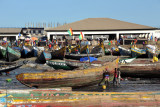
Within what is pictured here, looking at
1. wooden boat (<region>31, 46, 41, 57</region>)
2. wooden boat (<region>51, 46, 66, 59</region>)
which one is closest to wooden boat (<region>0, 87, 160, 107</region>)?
wooden boat (<region>51, 46, 66, 59</region>)

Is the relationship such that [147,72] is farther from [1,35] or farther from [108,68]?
[1,35]

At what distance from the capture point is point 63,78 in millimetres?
15211

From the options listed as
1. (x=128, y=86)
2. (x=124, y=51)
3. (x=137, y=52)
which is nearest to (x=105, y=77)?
(x=128, y=86)

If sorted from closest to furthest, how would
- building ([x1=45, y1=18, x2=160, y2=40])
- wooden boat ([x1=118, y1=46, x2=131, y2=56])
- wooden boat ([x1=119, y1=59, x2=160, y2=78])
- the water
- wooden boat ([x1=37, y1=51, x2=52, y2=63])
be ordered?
the water, wooden boat ([x1=119, y1=59, x2=160, y2=78]), wooden boat ([x1=37, y1=51, x2=52, y2=63]), wooden boat ([x1=118, y1=46, x2=131, y2=56]), building ([x1=45, y1=18, x2=160, y2=40])

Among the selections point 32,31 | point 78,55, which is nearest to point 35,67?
point 78,55

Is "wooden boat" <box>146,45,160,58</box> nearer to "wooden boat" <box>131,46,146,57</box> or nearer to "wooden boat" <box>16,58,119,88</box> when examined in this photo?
"wooden boat" <box>131,46,146,57</box>

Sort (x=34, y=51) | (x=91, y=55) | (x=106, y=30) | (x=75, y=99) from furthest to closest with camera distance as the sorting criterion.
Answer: (x=106, y=30)
(x=34, y=51)
(x=91, y=55)
(x=75, y=99)

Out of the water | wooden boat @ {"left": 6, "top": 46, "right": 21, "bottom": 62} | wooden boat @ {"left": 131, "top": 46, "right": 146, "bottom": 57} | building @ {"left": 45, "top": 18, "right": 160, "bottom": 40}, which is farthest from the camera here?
building @ {"left": 45, "top": 18, "right": 160, "bottom": 40}

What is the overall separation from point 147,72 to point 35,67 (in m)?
15.7

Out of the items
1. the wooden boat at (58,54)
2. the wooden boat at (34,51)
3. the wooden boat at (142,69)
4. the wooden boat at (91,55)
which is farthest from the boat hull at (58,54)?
the wooden boat at (142,69)

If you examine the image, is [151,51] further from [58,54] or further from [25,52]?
[25,52]

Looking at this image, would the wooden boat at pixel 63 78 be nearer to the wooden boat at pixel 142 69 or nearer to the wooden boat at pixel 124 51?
the wooden boat at pixel 142 69

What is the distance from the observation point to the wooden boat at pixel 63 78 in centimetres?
1431

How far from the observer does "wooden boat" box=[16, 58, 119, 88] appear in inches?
563
